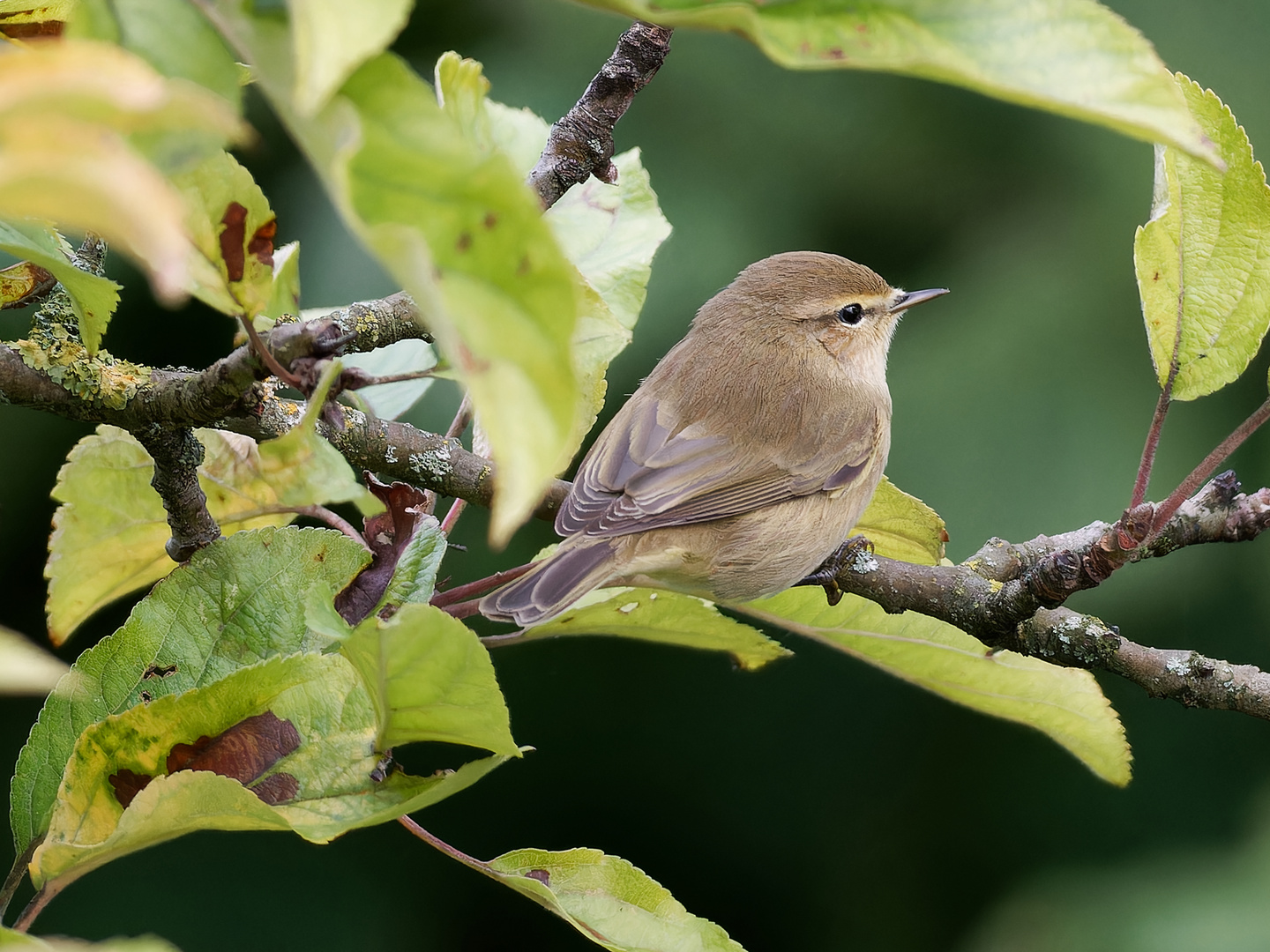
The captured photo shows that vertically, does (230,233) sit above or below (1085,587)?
above

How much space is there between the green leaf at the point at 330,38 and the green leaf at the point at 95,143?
6 cm

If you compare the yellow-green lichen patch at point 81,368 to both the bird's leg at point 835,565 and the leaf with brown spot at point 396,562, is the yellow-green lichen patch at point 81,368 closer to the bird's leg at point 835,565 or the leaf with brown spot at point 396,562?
the leaf with brown spot at point 396,562

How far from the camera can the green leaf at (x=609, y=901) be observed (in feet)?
4.18

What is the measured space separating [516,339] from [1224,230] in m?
1.17

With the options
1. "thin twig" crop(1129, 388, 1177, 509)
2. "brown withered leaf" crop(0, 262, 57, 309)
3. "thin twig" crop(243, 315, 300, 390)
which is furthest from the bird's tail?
"thin twig" crop(1129, 388, 1177, 509)

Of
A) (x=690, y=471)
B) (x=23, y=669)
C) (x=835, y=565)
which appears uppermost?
(x=23, y=669)

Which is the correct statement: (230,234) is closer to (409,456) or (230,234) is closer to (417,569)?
(417,569)

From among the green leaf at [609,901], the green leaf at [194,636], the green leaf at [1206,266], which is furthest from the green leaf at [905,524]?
the green leaf at [194,636]

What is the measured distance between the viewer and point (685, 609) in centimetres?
173

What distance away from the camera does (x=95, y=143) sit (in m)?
0.47

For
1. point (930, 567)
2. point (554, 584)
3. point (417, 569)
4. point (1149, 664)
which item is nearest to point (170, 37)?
point (417, 569)

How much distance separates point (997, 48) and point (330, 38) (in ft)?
1.27

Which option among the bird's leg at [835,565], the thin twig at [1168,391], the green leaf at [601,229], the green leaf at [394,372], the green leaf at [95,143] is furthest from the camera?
the bird's leg at [835,565]

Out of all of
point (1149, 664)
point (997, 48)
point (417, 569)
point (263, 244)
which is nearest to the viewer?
point (997, 48)
